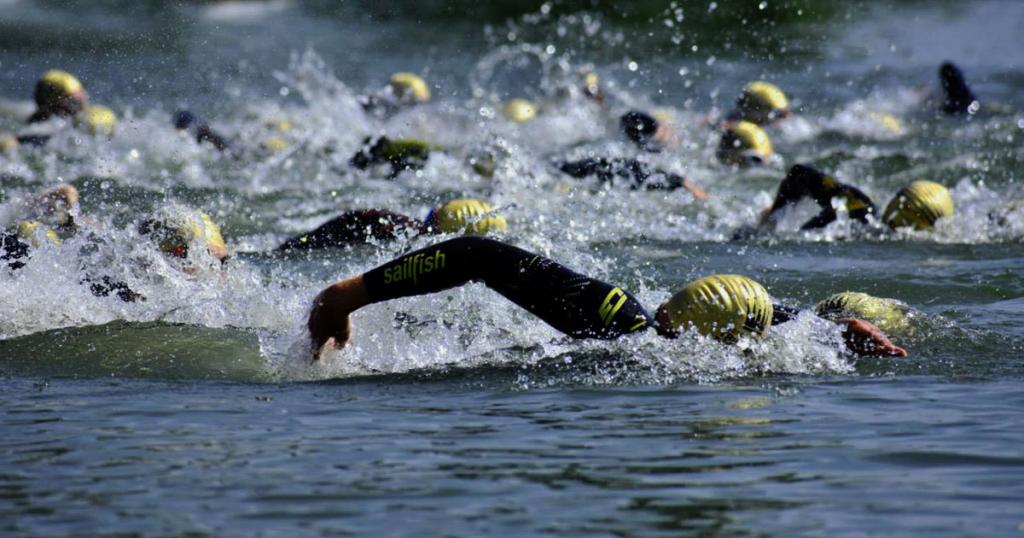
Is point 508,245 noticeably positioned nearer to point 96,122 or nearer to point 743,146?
point 743,146

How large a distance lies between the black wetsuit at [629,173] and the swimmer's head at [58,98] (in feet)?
21.2

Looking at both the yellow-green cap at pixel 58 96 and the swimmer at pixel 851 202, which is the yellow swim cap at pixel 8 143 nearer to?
the yellow-green cap at pixel 58 96

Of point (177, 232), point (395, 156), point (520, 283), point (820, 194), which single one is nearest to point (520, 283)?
point (520, 283)

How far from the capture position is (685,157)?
52.7 feet

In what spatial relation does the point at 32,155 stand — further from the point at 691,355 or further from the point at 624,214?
the point at 691,355

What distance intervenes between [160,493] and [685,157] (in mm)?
11801

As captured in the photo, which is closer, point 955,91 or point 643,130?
point 643,130

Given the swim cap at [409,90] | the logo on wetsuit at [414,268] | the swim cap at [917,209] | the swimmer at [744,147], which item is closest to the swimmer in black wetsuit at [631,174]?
the swimmer at [744,147]

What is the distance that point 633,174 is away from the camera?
13922mm

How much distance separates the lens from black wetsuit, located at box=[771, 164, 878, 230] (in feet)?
38.8

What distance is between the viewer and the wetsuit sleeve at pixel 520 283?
21.0 feet

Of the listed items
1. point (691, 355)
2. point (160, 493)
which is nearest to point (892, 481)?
point (691, 355)

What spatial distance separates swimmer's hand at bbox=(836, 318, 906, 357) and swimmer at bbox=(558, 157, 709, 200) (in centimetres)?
652

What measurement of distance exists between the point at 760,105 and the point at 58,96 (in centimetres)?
841
